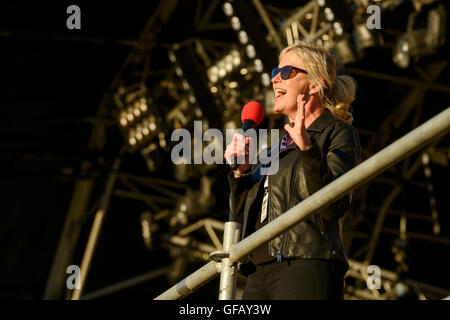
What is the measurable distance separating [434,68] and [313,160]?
687cm

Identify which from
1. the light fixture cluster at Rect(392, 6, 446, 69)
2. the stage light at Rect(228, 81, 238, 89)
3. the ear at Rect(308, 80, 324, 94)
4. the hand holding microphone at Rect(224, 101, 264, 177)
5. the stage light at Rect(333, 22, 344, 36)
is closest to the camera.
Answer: the hand holding microphone at Rect(224, 101, 264, 177)

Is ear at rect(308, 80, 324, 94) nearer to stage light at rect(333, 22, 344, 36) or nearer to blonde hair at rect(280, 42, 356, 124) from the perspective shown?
blonde hair at rect(280, 42, 356, 124)

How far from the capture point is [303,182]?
269 centimetres

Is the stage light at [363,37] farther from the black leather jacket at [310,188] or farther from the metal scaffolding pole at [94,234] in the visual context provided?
the metal scaffolding pole at [94,234]

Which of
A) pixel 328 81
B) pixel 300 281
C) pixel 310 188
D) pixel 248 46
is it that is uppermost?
pixel 248 46

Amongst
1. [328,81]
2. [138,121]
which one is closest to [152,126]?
[138,121]

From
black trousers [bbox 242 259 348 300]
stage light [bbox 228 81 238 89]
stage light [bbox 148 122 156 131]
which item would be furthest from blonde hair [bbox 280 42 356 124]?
stage light [bbox 148 122 156 131]

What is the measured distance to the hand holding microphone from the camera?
8.88 ft

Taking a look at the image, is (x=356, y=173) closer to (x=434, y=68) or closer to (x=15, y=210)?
(x=434, y=68)

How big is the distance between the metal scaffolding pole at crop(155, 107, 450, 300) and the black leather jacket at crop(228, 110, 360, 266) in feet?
0.68

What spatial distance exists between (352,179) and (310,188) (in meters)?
0.44

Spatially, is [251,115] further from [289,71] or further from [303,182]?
[303,182]
